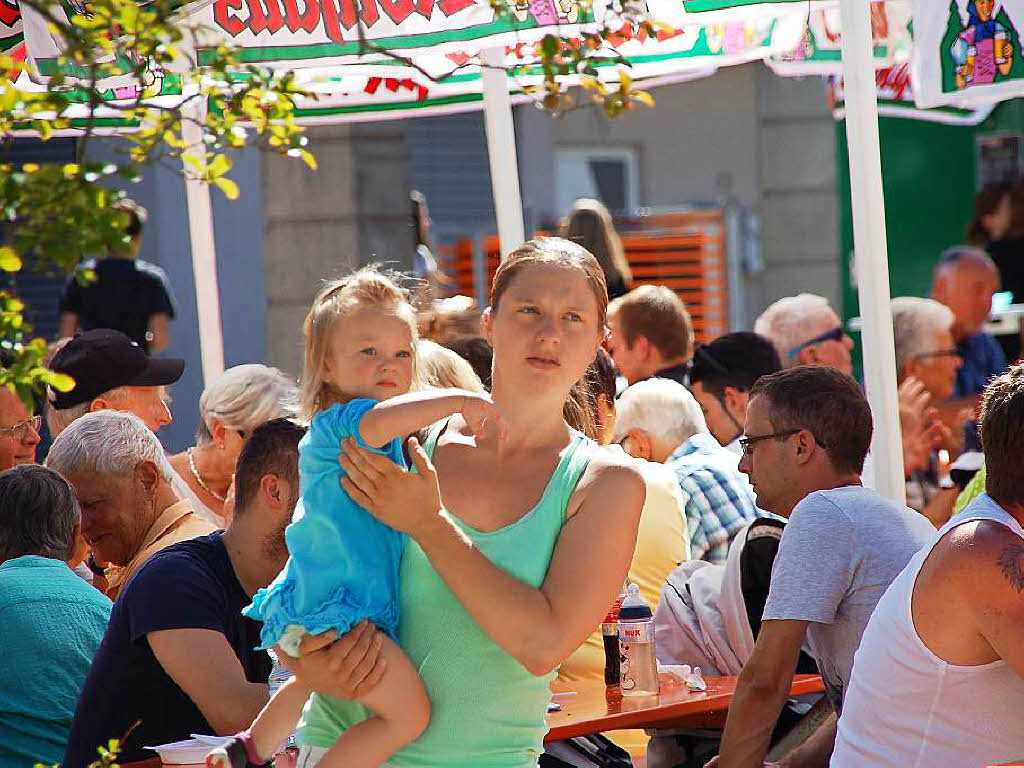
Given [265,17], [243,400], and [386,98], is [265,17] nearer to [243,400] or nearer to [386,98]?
[243,400]

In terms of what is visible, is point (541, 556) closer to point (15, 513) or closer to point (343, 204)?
point (15, 513)

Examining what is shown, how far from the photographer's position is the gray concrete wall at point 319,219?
11.1 metres

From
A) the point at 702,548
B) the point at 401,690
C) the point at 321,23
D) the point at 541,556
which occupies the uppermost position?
the point at 321,23

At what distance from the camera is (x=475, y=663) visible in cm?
275

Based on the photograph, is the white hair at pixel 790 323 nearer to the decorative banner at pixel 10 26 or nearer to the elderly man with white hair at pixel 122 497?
the elderly man with white hair at pixel 122 497

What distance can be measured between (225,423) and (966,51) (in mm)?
3043

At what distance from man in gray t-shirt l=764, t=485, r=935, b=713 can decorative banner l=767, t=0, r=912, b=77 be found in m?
3.64

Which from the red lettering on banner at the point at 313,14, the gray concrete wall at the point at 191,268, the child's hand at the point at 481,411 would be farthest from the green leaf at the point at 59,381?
the gray concrete wall at the point at 191,268

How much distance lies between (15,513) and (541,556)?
6.93 ft

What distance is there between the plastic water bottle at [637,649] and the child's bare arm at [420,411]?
1.64 m

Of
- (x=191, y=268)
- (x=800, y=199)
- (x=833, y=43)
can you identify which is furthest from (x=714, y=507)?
(x=800, y=199)

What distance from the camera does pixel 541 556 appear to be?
2758 millimetres

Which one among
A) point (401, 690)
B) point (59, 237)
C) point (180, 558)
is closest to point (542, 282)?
point (401, 690)

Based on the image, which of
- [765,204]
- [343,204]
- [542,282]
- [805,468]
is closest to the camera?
[542,282]
